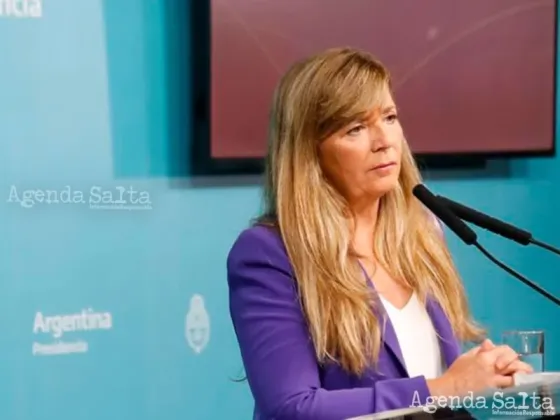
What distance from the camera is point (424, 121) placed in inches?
98.0

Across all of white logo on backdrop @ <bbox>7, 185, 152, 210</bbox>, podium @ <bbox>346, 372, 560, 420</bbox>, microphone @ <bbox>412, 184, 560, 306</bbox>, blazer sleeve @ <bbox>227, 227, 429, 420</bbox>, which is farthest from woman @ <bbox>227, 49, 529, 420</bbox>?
white logo on backdrop @ <bbox>7, 185, 152, 210</bbox>

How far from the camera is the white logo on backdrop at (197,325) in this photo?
2.23 m

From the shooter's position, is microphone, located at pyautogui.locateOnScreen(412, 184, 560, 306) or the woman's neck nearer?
microphone, located at pyautogui.locateOnScreen(412, 184, 560, 306)

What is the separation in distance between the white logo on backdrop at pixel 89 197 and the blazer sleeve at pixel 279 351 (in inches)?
27.8

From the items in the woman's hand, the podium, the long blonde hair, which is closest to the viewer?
→ the podium

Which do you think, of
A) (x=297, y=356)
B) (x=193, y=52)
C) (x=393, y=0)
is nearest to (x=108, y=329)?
(x=193, y=52)

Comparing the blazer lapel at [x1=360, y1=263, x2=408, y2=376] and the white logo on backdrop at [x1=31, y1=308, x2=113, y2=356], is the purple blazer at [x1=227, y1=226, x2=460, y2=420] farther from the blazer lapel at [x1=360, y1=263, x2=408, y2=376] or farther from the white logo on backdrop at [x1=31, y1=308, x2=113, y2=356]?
the white logo on backdrop at [x1=31, y1=308, x2=113, y2=356]

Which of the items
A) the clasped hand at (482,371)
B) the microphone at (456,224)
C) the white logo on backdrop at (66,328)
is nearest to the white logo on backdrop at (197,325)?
the white logo on backdrop at (66,328)

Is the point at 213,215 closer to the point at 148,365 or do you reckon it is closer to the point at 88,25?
the point at 148,365

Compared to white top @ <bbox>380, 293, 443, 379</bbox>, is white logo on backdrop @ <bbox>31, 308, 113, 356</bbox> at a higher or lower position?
lower

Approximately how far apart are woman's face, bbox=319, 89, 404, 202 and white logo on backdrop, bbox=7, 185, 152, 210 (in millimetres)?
726

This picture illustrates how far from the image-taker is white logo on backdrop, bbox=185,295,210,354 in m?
2.23

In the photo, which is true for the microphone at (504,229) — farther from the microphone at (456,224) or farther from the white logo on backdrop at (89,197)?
the white logo on backdrop at (89,197)

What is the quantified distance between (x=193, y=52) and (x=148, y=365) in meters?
0.72
